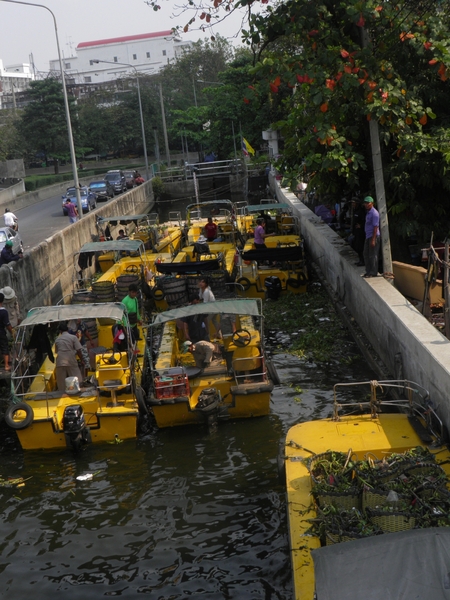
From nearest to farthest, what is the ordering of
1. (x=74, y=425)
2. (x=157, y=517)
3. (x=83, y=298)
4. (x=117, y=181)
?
(x=157, y=517) → (x=74, y=425) → (x=83, y=298) → (x=117, y=181)

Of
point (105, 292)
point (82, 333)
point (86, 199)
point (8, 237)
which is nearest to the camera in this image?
point (82, 333)

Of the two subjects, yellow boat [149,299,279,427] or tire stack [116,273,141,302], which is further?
tire stack [116,273,141,302]

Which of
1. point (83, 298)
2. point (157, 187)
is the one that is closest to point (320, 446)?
point (83, 298)

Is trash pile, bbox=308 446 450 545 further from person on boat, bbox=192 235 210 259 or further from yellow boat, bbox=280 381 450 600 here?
person on boat, bbox=192 235 210 259

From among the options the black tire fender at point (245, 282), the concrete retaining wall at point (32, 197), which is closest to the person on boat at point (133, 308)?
the black tire fender at point (245, 282)

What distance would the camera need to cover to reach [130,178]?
55781 mm

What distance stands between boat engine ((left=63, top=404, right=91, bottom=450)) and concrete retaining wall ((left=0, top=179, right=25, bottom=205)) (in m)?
38.6

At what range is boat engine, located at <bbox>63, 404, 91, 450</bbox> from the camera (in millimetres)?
11422

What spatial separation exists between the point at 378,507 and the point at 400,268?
8.85m

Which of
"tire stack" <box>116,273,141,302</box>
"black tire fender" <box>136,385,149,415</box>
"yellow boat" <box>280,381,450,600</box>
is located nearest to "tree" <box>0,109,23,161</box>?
"tire stack" <box>116,273,141,302</box>

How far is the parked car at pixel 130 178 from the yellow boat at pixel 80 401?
41.9 m

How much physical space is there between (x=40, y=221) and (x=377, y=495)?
36.0 metres

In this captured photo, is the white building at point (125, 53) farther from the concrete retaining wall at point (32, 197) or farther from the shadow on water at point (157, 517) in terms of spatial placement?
the shadow on water at point (157, 517)

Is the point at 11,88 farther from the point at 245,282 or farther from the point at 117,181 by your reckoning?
the point at 245,282
